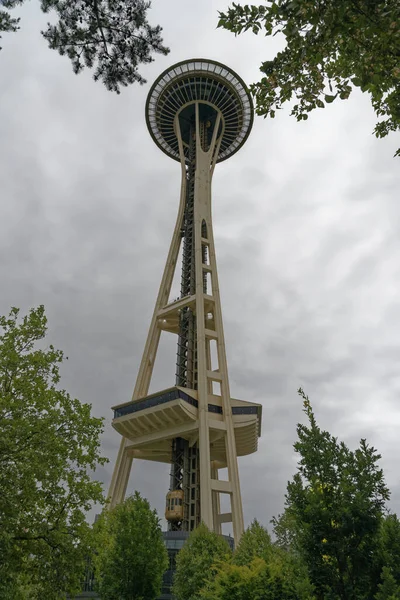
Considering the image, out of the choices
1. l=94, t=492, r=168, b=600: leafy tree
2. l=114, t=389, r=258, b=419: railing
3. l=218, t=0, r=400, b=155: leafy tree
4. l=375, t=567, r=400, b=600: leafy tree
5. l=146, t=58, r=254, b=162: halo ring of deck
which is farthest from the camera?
l=146, t=58, r=254, b=162: halo ring of deck

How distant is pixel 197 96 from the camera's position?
66.1m

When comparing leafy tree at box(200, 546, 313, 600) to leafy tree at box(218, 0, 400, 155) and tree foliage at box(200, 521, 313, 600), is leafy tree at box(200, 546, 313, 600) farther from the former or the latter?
leafy tree at box(218, 0, 400, 155)

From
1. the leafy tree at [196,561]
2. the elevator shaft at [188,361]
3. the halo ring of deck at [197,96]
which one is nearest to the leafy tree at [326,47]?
the leafy tree at [196,561]

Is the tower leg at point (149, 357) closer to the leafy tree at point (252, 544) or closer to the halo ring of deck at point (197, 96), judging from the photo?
the halo ring of deck at point (197, 96)

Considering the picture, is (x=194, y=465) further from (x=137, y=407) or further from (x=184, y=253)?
(x=184, y=253)

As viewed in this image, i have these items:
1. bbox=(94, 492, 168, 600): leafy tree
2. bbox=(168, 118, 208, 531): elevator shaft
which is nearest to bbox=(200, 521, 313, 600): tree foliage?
bbox=(94, 492, 168, 600): leafy tree

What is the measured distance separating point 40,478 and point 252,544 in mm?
17005

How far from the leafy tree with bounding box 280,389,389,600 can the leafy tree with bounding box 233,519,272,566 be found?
11.9 metres

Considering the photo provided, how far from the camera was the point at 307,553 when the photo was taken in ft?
A: 40.7

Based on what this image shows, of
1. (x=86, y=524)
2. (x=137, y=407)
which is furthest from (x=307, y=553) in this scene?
(x=137, y=407)

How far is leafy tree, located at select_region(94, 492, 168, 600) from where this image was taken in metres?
25.6

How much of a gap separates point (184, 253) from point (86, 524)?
160ft

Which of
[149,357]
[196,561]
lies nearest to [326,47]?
[196,561]

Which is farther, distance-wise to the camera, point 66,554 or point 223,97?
point 223,97
